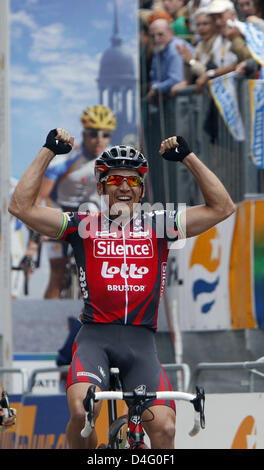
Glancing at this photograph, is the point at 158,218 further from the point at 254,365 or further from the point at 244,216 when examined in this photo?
the point at 244,216

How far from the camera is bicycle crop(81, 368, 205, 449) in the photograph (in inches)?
204

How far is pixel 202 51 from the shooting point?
→ 12273 millimetres

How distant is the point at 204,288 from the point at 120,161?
659cm

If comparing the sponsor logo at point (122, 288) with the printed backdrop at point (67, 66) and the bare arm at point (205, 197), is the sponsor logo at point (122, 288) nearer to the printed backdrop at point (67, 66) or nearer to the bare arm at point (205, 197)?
the bare arm at point (205, 197)

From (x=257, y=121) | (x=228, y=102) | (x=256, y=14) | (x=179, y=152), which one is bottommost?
(x=179, y=152)

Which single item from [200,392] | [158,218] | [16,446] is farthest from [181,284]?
[200,392]

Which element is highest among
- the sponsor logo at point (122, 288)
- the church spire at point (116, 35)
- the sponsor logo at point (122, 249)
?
the church spire at point (116, 35)

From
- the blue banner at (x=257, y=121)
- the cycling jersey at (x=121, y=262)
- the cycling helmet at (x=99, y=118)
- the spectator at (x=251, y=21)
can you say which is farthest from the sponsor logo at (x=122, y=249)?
the cycling helmet at (x=99, y=118)

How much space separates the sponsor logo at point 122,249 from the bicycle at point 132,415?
3.44 ft

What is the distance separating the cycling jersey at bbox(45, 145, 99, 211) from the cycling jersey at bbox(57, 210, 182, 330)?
27.1 ft

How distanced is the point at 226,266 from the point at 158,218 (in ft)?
20.0

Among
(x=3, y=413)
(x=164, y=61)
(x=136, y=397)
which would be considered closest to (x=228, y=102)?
(x=164, y=61)

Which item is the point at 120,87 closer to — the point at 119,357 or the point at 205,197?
the point at 205,197

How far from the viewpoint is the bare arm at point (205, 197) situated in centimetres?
609
